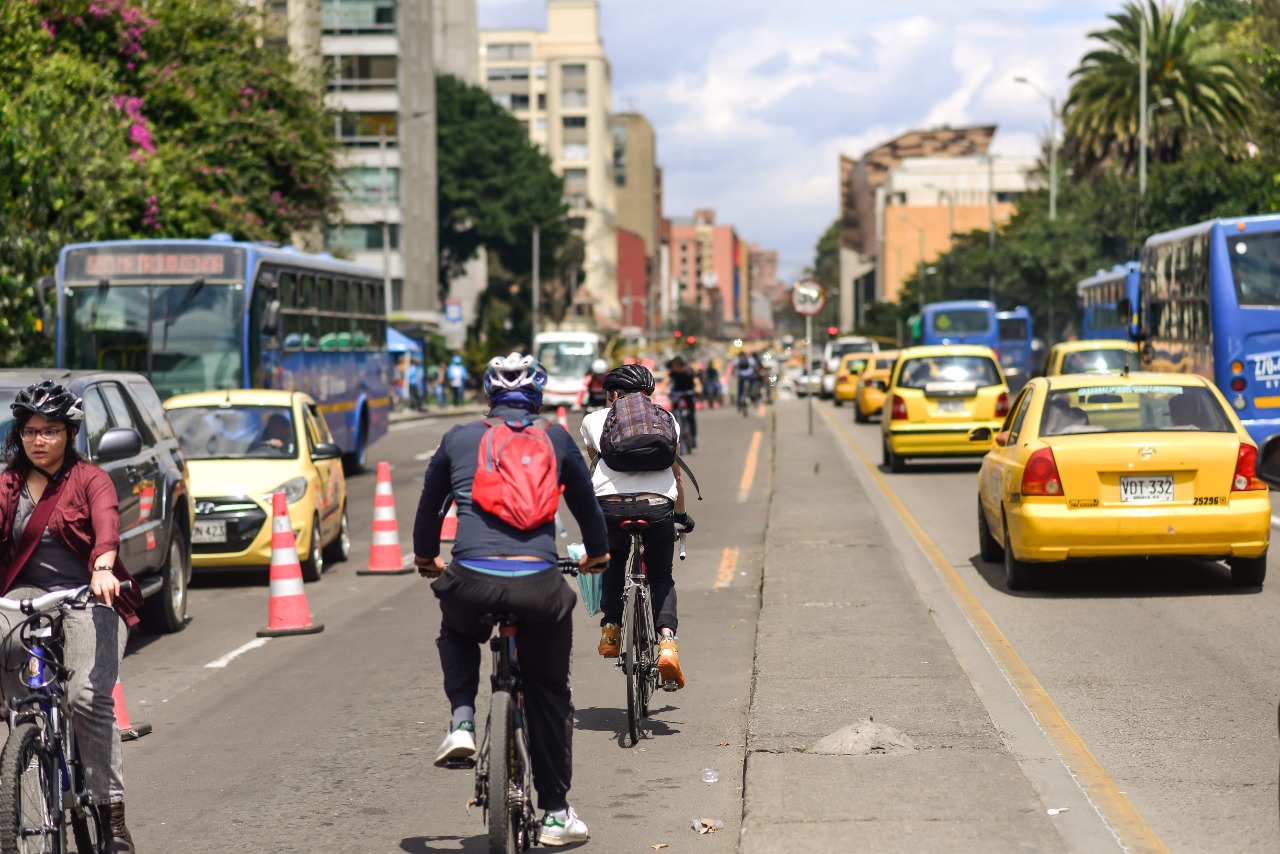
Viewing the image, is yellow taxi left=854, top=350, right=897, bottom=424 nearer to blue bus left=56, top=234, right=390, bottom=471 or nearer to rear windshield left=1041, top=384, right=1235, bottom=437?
blue bus left=56, top=234, right=390, bottom=471

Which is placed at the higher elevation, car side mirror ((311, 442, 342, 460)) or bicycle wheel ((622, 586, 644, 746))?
car side mirror ((311, 442, 342, 460))

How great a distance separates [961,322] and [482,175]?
4403 centimetres

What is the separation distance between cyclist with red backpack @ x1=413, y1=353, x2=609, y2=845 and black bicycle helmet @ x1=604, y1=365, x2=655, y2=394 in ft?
7.95

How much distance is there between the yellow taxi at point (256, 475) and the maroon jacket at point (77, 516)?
8.01 m

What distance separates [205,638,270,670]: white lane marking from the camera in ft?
36.4

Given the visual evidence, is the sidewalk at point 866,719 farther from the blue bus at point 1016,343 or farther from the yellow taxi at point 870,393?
the blue bus at point 1016,343

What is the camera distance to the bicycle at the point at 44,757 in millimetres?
5430

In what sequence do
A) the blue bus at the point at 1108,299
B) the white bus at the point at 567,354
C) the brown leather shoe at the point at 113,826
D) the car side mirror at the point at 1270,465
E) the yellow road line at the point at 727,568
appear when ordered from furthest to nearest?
the white bus at the point at 567,354 → the blue bus at the point at 1108,299 → the yellow road line at the point at 727,568 → the brown leather shoe at the point at 113,826 → the car side mirror at the point at 1270,465

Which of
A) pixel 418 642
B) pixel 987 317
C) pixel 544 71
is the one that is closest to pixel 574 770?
pixel 418 642

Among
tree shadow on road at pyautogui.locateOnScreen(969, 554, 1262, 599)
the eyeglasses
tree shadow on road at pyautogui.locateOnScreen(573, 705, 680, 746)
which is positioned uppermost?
the eyeglasses

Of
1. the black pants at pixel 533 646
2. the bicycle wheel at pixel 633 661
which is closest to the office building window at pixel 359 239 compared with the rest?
the bicycle wheel at pixel 633 661

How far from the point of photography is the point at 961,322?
53.9 m

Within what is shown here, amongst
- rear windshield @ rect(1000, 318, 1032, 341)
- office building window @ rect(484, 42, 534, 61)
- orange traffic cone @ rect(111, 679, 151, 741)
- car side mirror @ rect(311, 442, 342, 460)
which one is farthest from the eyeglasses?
office building window @ rect(484, 42, 534, 61)

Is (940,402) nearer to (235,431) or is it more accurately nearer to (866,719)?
(235,431)
